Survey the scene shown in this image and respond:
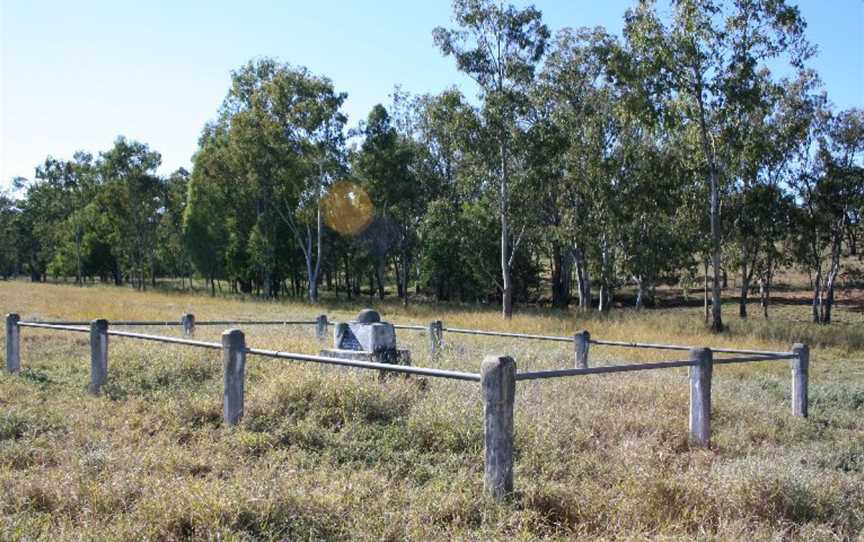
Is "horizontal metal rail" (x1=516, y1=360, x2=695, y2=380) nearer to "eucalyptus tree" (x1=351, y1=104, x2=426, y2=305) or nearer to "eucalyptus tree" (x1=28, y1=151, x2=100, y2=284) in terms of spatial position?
"eucalyptus tree" (x1=351, y1=104, x2=426, y2=305)

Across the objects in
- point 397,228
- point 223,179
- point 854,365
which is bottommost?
point 854,365

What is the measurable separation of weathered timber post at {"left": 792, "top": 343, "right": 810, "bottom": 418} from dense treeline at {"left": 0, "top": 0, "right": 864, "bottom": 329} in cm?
1752

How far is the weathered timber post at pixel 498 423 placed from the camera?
540cm

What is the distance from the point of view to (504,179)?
108 ft

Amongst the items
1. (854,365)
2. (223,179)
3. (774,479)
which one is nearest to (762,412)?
(774,479)

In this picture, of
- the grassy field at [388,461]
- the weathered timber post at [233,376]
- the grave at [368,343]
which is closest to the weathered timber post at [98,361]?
the grassy field at [388,461]

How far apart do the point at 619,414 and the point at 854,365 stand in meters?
14.7

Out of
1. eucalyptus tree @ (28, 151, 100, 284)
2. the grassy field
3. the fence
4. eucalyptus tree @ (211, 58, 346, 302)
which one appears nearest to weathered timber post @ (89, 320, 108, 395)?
the fence

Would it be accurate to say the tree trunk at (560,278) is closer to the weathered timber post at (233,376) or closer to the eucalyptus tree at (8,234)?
the weathered timber post at (233,376)

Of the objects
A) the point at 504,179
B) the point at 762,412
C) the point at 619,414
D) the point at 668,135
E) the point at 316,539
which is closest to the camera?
the point at 316,539

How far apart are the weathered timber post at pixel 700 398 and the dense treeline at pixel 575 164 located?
20332 millimetres

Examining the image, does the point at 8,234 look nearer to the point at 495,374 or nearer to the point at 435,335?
the point at 435,335

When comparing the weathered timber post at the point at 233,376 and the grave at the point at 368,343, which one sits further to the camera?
the grave at the point at 368,343

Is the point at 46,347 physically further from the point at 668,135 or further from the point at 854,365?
the point at 668,135
